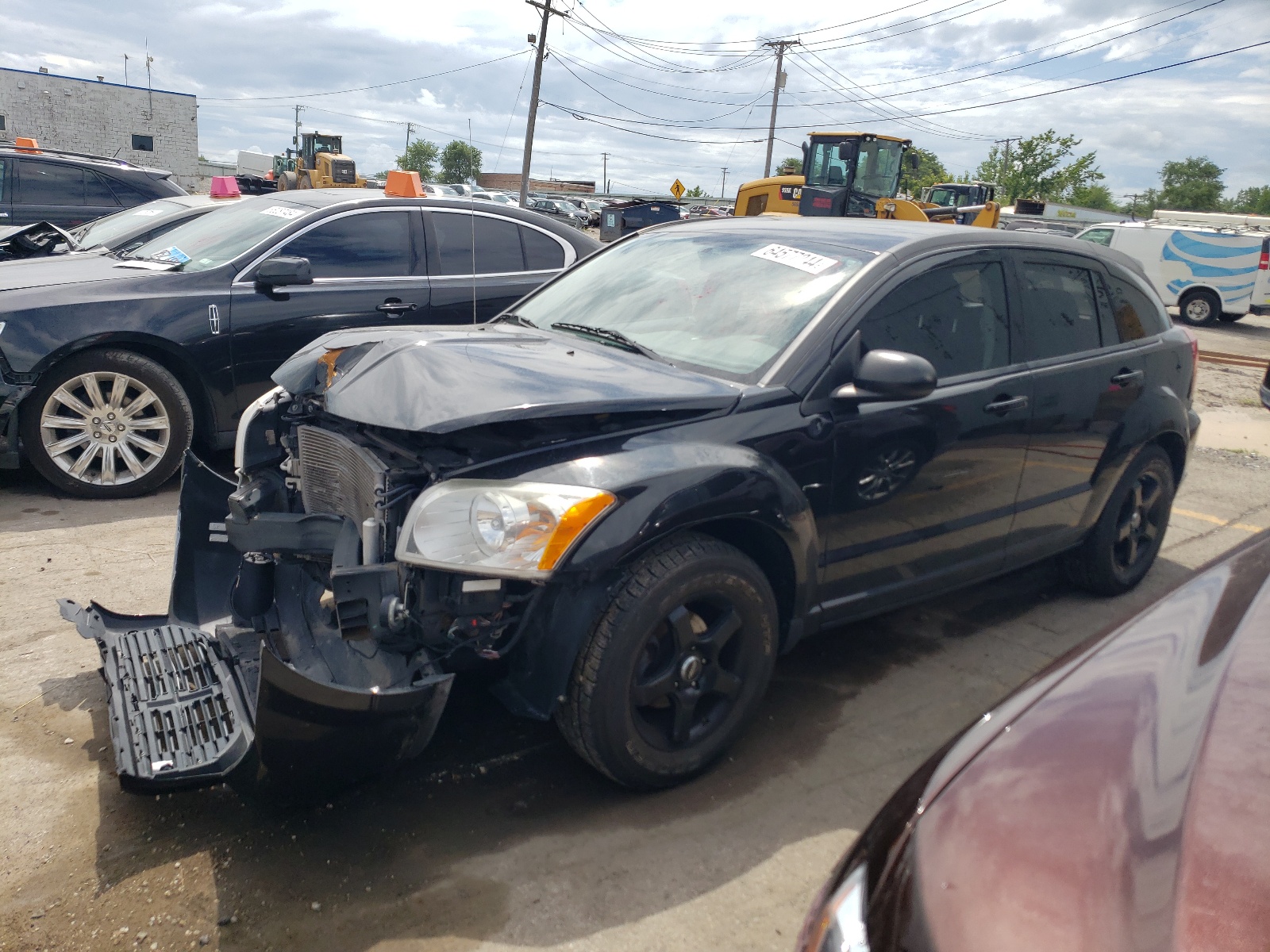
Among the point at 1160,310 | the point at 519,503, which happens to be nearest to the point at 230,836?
the point at 519,503

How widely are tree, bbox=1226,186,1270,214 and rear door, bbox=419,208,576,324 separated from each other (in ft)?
327

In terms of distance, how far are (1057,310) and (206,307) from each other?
4326mm

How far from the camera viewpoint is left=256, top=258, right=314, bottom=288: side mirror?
4.88 meters

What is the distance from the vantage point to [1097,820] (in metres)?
1.40

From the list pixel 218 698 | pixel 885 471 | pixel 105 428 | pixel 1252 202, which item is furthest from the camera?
pixel 1252 202

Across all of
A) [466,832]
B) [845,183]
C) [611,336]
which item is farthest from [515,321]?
[845,183]

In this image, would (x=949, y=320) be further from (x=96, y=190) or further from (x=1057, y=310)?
(x=96, y=190)

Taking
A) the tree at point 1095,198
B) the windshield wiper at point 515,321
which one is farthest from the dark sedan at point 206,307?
the tree at point 1095,198

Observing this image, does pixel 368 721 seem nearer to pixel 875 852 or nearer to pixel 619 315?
pixel 875 852

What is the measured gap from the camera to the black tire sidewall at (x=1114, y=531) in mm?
4332

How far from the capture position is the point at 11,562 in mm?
4238

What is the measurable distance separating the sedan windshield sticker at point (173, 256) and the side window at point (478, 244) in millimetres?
1483

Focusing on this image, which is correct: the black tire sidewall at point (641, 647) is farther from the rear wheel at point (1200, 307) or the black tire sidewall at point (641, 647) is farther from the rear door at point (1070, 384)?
the rear wheel at point (1200, 307)

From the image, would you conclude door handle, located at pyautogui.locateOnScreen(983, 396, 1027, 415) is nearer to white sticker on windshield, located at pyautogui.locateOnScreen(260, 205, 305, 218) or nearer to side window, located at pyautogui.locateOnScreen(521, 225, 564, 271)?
side window, located at pyautogui.locateOnScreen(521, 225, 564, 271)
